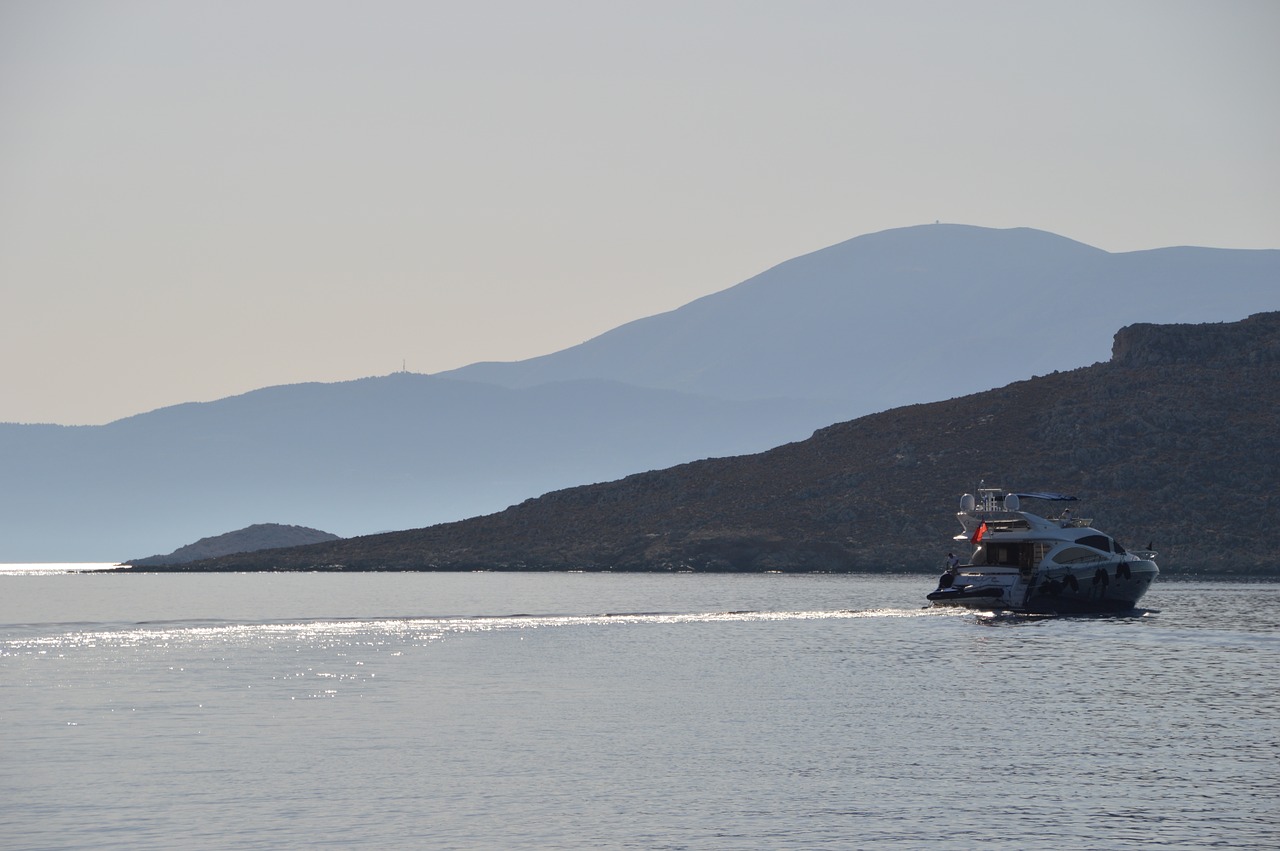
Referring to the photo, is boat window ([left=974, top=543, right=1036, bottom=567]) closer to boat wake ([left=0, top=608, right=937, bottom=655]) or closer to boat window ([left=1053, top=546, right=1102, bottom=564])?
boat window ([left=1053, top=546, right=1102, bottom=564])

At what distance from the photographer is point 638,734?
51.8m

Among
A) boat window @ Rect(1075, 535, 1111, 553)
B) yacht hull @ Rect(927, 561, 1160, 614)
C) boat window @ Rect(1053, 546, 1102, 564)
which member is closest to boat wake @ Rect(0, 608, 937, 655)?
yacht hull @ Rect(927, 561, 1160, 614)

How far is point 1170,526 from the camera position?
189 m

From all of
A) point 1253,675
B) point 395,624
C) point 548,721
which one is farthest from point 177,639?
point 1253,675

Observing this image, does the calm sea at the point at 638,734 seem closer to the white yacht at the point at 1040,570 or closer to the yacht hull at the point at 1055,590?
the yacht hull at the point at 1055,590

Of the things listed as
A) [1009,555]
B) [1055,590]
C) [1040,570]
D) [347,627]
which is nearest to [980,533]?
[1009,555]

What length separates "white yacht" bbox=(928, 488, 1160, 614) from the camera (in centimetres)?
10838

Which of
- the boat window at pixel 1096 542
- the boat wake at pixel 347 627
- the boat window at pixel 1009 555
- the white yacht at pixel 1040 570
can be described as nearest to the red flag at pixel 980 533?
the white yacht at pixel 1040 570

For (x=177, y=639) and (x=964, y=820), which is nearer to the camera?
(x=964, y=820)

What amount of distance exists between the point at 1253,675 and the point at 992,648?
1788 cm

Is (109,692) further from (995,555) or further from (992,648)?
(995,555)

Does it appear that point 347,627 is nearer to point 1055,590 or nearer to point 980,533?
point 980,533

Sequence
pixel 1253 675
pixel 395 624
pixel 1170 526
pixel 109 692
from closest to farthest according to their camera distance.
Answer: pixel 109 692 < pixel 1253 675 < pixel 395 624 < pixel 1170 526

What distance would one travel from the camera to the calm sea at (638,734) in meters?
37.6
